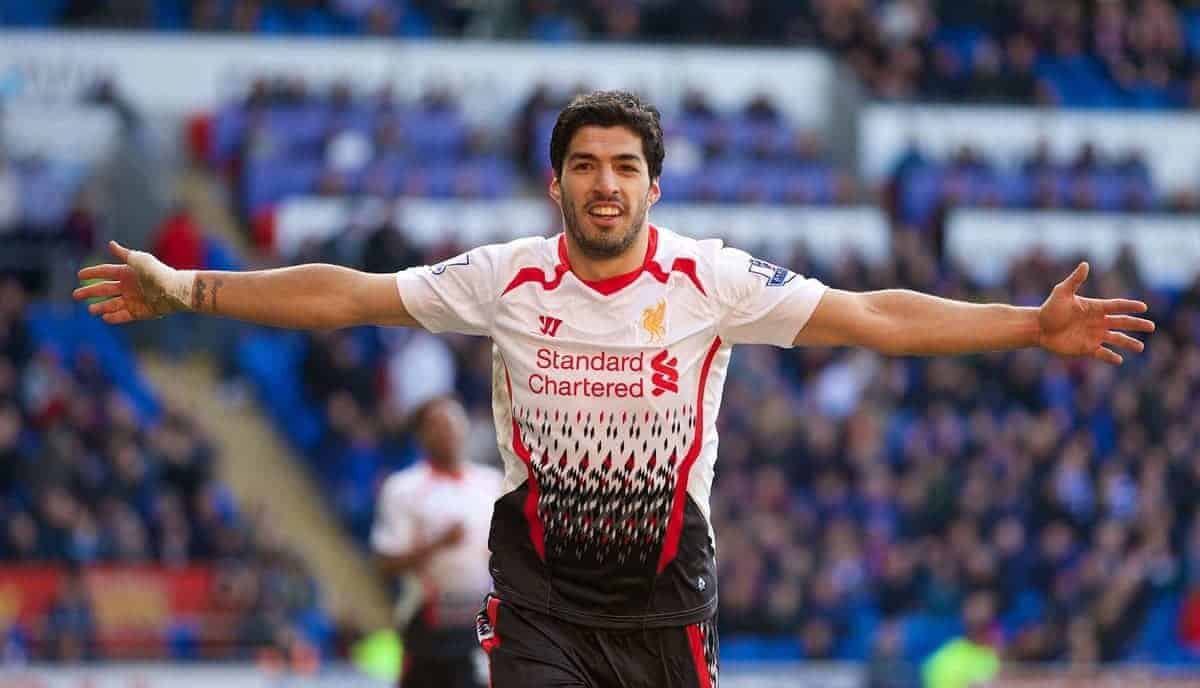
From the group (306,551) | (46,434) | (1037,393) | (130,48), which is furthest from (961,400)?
(130,48)

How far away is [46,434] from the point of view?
17.3 metres

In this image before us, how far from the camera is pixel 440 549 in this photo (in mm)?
11328

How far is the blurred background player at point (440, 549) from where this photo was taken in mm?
11266

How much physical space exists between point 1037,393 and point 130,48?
38.4 feet

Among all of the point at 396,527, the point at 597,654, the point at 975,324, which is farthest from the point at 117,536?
the point at 975,324

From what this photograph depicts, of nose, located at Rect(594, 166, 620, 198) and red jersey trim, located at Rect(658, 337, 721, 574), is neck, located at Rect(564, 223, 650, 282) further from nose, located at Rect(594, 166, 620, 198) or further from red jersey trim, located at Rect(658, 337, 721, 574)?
red jersey trim, located at Rect(658, 337, 721, 574)

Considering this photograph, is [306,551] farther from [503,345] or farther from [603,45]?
[503,345]

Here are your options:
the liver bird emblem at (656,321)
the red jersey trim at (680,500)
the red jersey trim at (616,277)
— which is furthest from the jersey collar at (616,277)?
the red jersey trim at (680,500)

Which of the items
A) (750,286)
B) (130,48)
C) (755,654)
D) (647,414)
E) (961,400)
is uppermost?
(130,48)

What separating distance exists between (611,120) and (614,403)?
0.92 metres

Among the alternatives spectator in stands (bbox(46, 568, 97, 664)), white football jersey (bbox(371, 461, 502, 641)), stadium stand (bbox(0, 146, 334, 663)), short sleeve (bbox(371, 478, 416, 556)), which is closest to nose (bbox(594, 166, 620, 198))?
white football jersey (bbox(371, 461, 502, 641))

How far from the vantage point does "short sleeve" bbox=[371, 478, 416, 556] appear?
11594mm

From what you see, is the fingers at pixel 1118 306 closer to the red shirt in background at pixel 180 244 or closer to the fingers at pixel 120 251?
the fingers at pixel 120 251

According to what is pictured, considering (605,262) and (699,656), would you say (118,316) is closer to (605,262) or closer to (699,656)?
(605,262)
